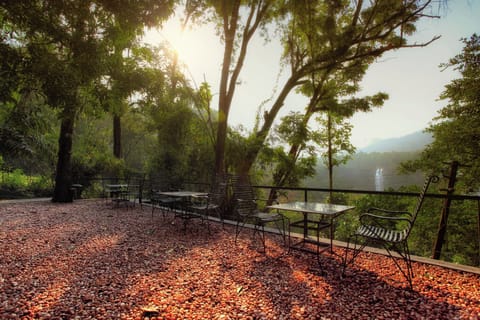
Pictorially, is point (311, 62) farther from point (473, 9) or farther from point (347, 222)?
point (347, 222)

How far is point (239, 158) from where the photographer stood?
8.34 metres

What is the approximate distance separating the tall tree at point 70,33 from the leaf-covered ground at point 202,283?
74.2 inches

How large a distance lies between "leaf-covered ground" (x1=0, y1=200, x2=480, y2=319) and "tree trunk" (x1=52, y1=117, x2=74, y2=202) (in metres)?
4.07

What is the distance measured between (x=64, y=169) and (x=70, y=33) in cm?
623

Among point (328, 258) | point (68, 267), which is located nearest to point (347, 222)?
point (328, 258)

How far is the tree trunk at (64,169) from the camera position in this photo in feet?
25.6

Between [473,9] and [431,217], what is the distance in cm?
705

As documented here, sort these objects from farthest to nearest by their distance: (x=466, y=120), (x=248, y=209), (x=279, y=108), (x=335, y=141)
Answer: (x=335, y=141)
(x=279, y=108)
(x=466, y=120)
(x=248, y=209)

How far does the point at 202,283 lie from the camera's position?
2.45 meters

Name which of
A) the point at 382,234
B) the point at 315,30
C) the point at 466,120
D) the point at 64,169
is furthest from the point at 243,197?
the point at 64,169

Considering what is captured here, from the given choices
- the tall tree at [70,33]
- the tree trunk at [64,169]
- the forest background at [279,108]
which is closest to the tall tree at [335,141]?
the forest background at [279,108]

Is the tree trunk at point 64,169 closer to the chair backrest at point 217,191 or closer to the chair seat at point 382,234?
the chair backrest at point 217,191

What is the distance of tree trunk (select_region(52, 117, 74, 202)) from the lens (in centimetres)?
779

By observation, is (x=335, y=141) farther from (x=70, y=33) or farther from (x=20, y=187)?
(x=20, y=187)
